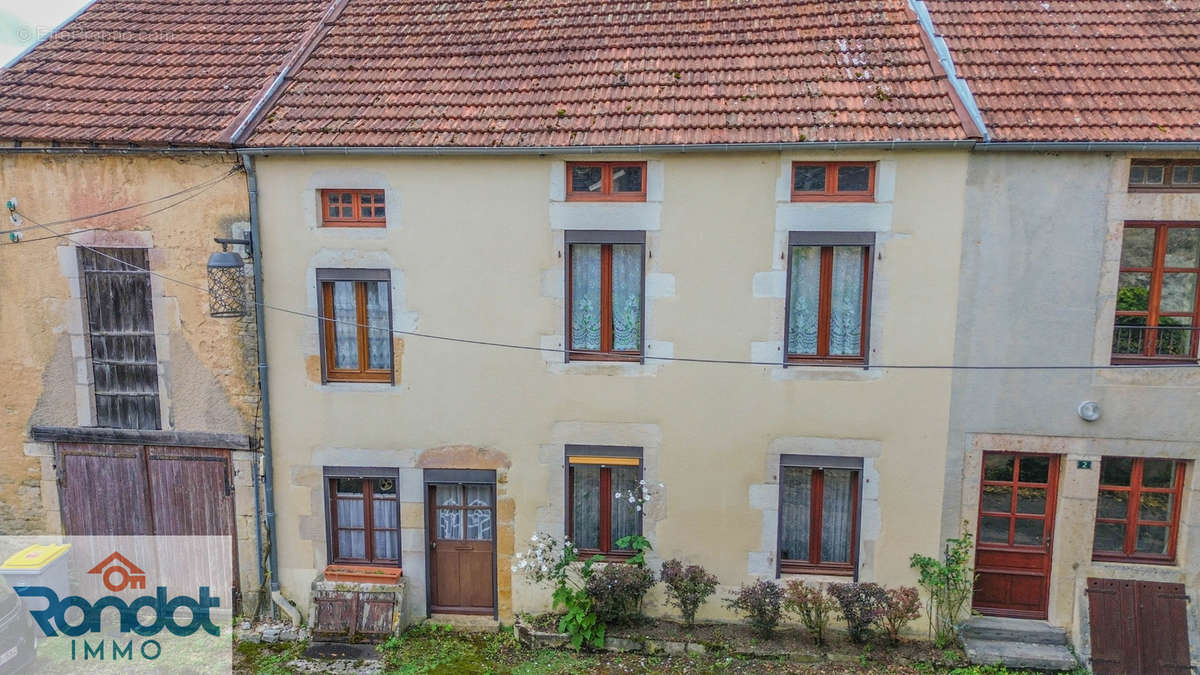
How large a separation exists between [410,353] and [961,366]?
5.95 m

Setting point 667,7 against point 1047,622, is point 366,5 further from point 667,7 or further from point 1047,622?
point 1047,622

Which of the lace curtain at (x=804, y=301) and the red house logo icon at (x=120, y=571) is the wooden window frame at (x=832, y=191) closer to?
the lace curtain at (x=804, y=301)

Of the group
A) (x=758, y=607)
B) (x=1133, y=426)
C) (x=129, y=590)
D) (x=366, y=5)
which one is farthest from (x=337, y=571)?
(x=1133, y=426)

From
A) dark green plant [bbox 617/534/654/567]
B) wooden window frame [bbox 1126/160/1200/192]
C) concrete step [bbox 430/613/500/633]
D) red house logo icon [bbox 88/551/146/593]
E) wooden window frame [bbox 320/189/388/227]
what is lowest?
concrete step [bbox 430/613/500/633]

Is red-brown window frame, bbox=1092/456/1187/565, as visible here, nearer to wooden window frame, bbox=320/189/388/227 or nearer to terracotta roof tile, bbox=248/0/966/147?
terracotta roof tile, bbox=248/0/966/147

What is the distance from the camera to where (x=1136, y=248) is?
7.68 meters

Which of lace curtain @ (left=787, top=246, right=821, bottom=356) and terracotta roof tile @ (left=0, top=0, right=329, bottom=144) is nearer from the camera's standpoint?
lace curtain @ (left=787, top=246, right=821, bottom=356)

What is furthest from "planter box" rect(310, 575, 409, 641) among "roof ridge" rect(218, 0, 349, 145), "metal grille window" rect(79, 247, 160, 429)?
"roof ridge" rect(218, 0, 349, 145)

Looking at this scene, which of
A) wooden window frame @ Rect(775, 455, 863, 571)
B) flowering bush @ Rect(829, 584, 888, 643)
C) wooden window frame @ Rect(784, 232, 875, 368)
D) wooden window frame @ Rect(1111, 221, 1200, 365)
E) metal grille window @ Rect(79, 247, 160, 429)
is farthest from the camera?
metal grille window @ Rect(79, 247, 160, 429)

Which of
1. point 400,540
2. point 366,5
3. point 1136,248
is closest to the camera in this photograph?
point 1136,248

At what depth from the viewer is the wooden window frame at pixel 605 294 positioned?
798 centimetres

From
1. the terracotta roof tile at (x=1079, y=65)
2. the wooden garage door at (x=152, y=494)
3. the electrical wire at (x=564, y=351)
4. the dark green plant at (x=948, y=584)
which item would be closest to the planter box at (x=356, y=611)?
the wooden garage door at (x=152, y=494)

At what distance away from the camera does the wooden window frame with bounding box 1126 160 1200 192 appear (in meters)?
7.49

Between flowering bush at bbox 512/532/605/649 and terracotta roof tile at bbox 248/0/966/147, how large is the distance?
4.50 metres
